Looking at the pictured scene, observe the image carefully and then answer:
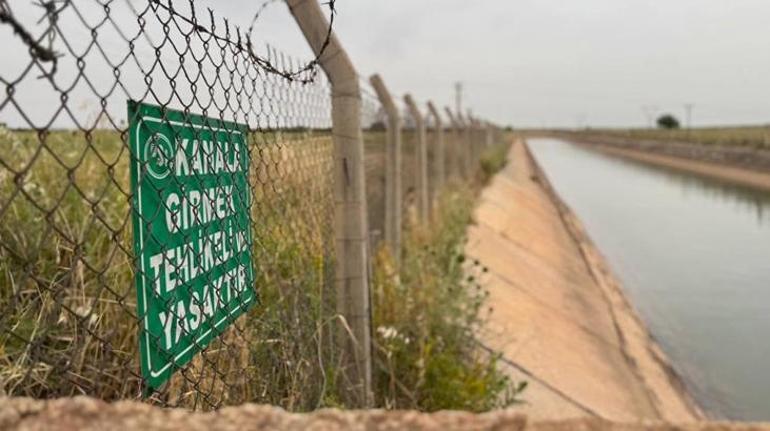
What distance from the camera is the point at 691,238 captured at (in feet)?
61.1

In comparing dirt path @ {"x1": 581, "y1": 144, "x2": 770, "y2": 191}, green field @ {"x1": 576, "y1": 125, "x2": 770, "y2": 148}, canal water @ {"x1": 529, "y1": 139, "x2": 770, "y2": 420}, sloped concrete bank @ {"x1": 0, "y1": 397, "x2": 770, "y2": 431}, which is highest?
sloped concrete bank @ {"x1": 0, "y1": 397, "x2": 770, "y2": 431}

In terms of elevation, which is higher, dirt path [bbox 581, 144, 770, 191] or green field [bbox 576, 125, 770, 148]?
green field [bbox 576, 125, 770, 148]

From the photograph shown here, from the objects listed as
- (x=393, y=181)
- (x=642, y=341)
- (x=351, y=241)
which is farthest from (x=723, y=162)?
(x=351, y=241)

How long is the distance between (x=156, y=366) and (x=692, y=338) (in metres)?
10.2

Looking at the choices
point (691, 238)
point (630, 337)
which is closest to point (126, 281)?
point (630, 337)

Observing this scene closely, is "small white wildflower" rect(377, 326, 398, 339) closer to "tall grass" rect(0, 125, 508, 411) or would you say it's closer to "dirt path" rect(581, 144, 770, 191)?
"tall grass" rect(0, 125, 508, 411)

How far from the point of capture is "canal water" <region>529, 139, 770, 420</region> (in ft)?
29.1

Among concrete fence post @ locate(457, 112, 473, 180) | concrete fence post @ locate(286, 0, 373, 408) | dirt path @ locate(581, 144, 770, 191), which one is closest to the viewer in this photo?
concrete fence post @ locate(286, 0, 373, 408)

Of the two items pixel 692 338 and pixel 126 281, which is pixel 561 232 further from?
pixel 126 281

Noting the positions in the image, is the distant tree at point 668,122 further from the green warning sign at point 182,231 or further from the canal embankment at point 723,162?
the green warning sign at point 182,231

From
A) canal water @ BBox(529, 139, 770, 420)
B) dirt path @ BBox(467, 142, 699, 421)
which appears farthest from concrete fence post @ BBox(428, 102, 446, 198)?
canal water @ BBox(529, 139, 770, 420)

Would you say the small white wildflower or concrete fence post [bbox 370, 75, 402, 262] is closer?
the small white wildflower

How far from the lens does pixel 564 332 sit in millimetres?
7516

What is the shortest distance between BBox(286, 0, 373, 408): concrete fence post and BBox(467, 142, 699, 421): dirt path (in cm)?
164
